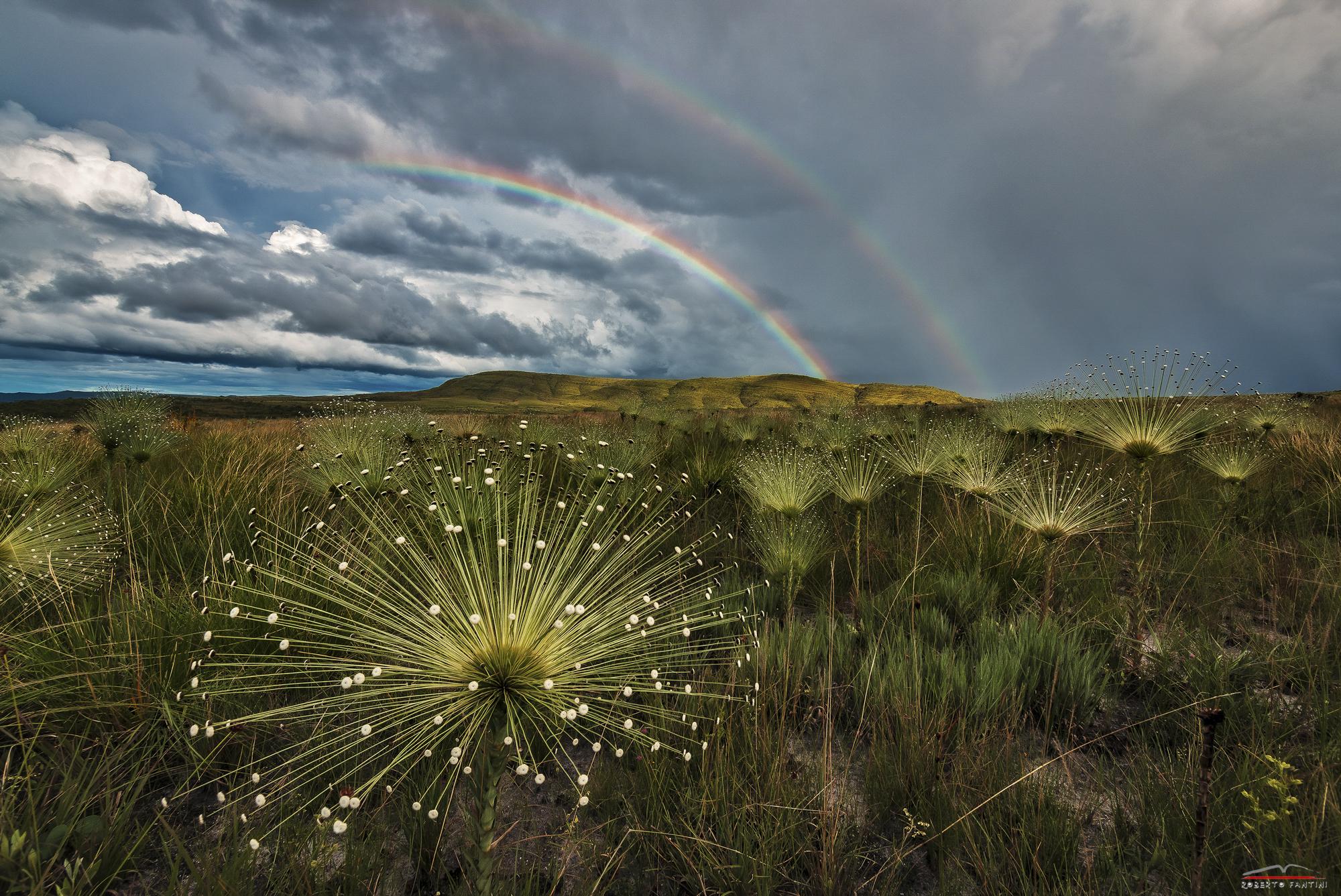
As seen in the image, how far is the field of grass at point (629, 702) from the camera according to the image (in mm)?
1939

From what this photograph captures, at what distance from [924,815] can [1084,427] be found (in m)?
4.53

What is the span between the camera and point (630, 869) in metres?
2.26

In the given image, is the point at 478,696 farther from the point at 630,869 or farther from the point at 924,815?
the point at 924,815

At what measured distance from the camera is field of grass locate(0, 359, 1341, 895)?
1939 millimetres

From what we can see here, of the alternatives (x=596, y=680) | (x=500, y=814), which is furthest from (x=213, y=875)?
(x=596, y=680)

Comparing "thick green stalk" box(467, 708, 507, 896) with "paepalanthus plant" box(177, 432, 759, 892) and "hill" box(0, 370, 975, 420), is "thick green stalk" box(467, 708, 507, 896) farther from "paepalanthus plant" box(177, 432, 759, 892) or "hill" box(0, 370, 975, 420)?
"hill" box(0, 370, 975, 420)
